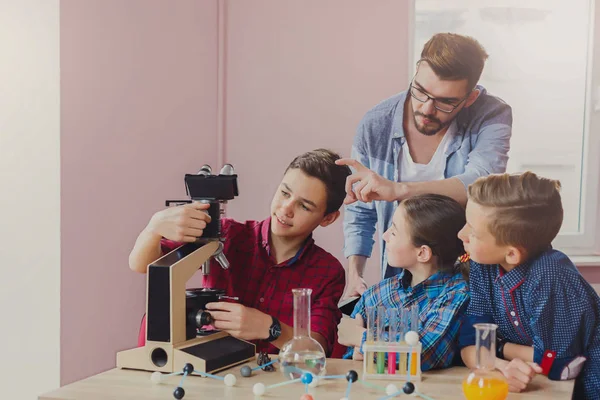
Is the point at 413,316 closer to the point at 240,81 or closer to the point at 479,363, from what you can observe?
the point at 479,363

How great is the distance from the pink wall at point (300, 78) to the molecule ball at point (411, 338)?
102cm

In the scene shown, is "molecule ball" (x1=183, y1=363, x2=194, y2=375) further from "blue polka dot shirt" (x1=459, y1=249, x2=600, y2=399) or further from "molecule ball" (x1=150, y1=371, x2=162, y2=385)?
"blue polka dot shirt" (x1=459, y1=249, x2=600, y2=399)

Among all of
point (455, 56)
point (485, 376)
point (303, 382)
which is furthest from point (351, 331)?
point (455, 56)

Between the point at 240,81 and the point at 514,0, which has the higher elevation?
the point at 514,0

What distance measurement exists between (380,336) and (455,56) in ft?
3.95

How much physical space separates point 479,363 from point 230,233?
3.01ft

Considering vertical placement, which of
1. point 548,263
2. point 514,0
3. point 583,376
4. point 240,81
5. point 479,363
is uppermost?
point 514,0

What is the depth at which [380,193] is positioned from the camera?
222 cm

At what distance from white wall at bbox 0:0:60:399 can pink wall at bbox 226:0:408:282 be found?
0.66 metres

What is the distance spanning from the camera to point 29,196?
7.94 feet

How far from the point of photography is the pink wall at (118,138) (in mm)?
2412

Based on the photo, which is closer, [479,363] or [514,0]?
[479,363]

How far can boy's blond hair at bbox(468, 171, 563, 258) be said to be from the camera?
1.68m

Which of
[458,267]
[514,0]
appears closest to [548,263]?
[458,267]
